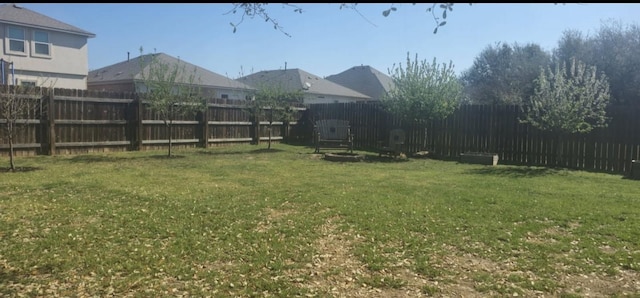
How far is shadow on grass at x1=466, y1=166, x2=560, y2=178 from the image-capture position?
10247mm

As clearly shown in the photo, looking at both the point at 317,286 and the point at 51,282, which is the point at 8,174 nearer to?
the point at 51,282

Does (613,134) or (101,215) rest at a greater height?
(613,134)

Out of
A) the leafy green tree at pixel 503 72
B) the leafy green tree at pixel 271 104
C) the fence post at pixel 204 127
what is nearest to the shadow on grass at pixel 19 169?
the fence post at pixel 204 127

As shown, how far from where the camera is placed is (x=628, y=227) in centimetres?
533

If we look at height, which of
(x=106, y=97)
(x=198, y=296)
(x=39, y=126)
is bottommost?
(x=198, y=296)

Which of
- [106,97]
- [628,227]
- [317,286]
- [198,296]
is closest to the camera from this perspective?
[198,296]

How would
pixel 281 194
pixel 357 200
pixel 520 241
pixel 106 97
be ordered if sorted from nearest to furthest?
pixel 520 241, pixel 357 200, pixel 281 194, pixel 106 97

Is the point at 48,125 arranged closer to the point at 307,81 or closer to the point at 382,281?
the point at 382,281

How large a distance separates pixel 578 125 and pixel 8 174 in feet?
41.4

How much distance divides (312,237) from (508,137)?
10706 mm

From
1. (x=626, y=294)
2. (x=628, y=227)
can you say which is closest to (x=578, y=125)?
(x=628, y=227)

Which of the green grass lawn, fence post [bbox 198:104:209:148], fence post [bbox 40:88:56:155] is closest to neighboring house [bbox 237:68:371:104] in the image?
fence post [bbox 198:104:209:148]

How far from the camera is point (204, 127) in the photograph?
16.4 m

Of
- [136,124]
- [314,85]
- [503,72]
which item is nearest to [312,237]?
[136,124]
